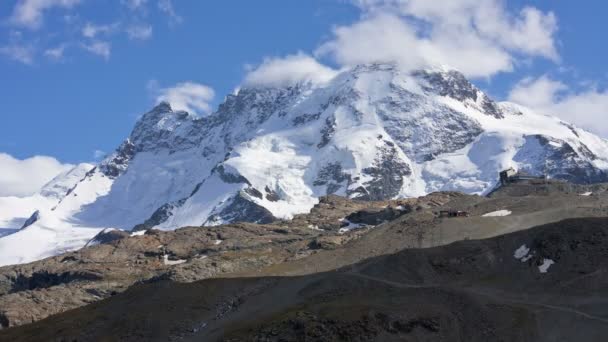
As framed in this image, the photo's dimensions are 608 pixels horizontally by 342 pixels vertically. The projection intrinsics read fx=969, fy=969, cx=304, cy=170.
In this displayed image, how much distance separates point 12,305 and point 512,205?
9979 cm

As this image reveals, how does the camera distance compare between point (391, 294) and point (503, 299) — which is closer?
point (391, 294)

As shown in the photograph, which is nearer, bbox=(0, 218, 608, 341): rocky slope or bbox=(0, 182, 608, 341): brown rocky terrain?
bbox=(0, 218, 608, 341): rocky slope

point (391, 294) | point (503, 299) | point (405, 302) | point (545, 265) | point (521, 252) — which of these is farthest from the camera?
point (521, 252)

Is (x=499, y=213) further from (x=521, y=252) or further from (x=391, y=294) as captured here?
(x=391, y=294)

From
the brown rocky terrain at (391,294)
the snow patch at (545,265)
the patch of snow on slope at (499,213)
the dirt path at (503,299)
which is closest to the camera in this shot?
the brown rocky terrain at (391,294)

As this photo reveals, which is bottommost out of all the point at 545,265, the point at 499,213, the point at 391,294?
the point at 391,294

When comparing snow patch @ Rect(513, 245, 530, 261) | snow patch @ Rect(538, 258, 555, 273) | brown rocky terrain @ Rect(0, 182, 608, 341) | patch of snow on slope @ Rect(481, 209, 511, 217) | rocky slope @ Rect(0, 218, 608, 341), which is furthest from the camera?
patch of snow on slope @ Rect(481, 209, 511, 217)

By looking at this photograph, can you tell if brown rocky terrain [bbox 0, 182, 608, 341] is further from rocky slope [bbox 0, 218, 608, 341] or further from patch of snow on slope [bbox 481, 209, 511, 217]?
patch of snow on slope [bbox 481, 209, 511, 217]

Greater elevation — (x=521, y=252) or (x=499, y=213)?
(x=499, y=213)

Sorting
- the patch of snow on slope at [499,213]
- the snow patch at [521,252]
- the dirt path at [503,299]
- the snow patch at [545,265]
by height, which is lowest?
the dirt path at [503,299]

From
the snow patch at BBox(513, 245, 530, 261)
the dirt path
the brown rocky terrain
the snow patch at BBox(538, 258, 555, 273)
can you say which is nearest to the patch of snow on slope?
the brown rocky terrain

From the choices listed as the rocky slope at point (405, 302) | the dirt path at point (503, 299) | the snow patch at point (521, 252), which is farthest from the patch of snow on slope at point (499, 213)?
the dirt path at point (503, 299)

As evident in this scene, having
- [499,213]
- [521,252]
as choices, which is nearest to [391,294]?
[521,252]

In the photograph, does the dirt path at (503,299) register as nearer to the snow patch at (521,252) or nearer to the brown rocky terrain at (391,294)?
the brown rocky terrain at (391,294)
